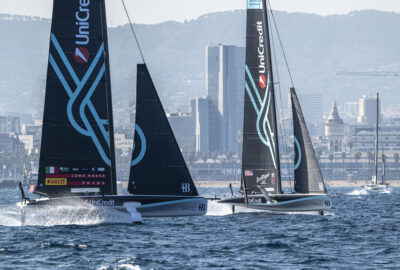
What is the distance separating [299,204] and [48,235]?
15.4 m

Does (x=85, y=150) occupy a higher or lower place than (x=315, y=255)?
higher

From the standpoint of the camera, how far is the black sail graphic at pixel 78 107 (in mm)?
37031

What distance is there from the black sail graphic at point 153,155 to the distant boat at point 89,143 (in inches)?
1.5

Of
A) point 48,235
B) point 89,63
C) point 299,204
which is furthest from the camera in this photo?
point 299,204

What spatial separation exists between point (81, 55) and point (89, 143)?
3335 millimetres

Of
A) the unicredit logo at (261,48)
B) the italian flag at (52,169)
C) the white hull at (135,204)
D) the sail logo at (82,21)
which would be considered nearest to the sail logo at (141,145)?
the white hull at (135,204)

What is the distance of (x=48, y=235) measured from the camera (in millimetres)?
34531

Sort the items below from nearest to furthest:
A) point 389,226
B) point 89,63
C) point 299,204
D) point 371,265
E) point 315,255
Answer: point 371,265, point 315,255, point 89,63, point 389,226, point 299,204

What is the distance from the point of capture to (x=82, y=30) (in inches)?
1458

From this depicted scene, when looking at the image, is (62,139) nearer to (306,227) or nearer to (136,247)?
(136,247)

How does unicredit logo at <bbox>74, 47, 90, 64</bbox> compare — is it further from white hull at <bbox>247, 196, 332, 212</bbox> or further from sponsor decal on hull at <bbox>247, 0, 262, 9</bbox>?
sponsor decal on hull at <bbox>247, 0, 262, 9</bbox>

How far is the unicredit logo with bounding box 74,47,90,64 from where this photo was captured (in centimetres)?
3716

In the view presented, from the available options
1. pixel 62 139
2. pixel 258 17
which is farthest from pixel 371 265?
pixel 258 17

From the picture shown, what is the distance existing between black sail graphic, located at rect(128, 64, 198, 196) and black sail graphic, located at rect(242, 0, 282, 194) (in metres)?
9.81
